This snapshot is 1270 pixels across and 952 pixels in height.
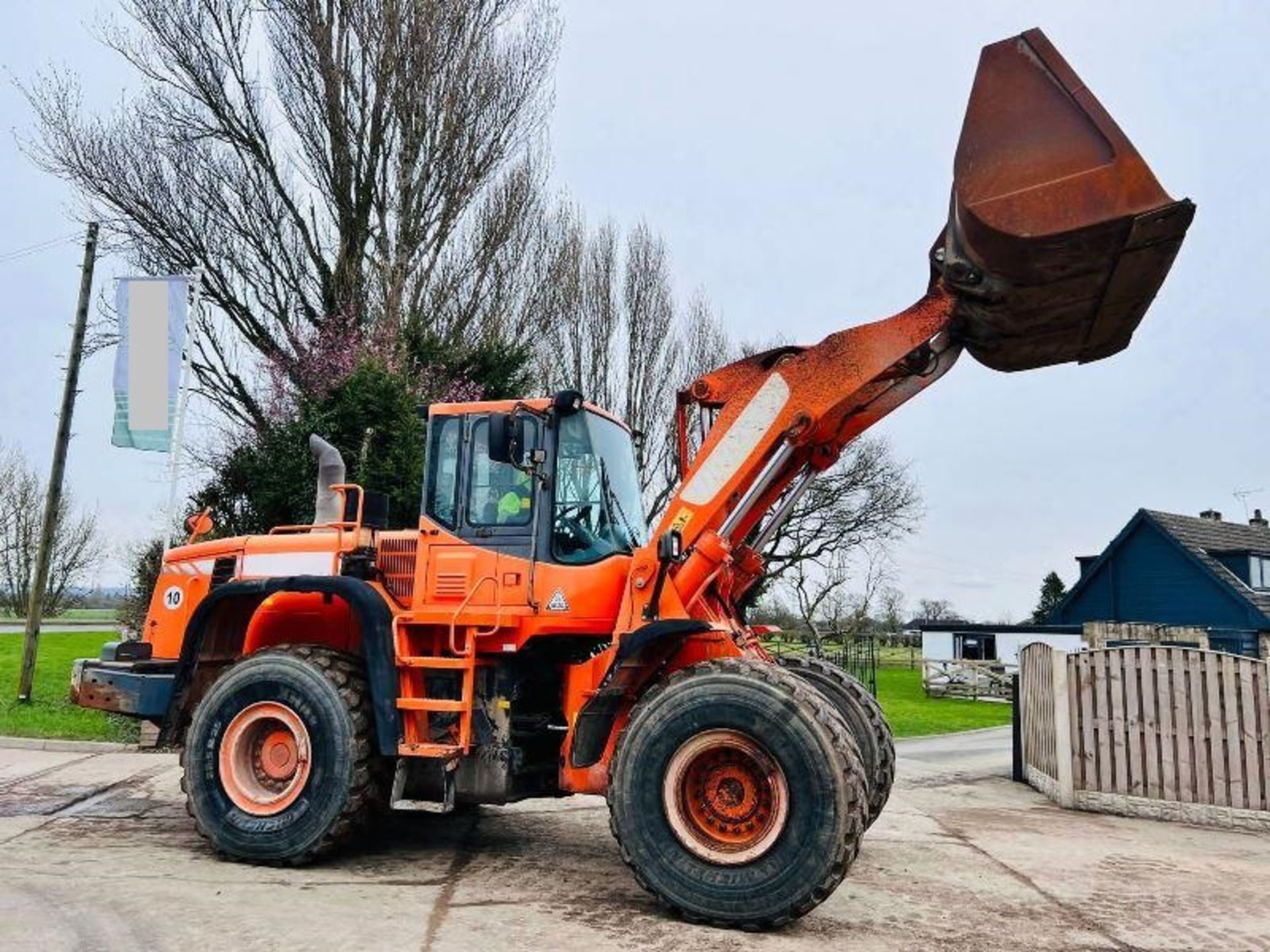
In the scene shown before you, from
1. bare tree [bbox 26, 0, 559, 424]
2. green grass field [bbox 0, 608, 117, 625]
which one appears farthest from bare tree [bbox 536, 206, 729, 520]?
green grass field [bbox 0, 608, 117, 625]

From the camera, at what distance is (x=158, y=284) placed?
42.4ft

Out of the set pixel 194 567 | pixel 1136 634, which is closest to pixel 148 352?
pixel 194 567

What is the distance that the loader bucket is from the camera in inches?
185

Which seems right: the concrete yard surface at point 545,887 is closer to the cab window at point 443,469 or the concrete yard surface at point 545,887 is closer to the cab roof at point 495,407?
the cab window at point 443,469

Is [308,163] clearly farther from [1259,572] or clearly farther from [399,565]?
[1259,572]

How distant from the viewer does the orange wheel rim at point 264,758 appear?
19.5 feet

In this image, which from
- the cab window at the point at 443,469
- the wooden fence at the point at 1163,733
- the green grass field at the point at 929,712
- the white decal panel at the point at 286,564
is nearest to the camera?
the cab window at the point at 443,469

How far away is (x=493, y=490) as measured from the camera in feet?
20.2

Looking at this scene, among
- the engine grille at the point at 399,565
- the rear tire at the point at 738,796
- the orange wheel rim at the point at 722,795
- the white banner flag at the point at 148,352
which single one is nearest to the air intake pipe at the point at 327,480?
the engine grille at the point at 399,565

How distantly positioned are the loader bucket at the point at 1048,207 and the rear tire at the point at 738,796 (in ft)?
7.95

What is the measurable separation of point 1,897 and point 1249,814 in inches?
364

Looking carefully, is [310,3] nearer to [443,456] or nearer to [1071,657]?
[443,456]

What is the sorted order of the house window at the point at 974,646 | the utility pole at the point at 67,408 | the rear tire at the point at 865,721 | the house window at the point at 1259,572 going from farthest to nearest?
the house window at the point at 974,646
the house window at the point at 1259,572
the utility pole at the point at 67,408
the rear tire at the point at 865,721

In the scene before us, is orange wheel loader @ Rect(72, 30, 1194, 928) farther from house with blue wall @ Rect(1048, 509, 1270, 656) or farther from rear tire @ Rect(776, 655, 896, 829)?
house with blue wall @ Rect(1048, 509, 1270, 656)
